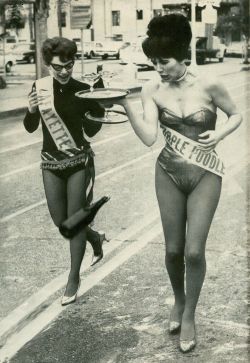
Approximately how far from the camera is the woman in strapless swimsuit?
11.0 feet

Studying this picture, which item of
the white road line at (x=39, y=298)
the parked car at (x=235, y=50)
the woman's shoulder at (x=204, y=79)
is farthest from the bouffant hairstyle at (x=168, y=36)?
the parked car at (x=235, y=50)

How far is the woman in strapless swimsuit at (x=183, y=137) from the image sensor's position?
11.0 feet

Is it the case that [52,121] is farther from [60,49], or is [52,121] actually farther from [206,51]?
[206,51]

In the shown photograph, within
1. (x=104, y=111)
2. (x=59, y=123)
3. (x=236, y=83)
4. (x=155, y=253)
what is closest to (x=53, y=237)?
(x=155, y=253)

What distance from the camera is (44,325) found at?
4203mm

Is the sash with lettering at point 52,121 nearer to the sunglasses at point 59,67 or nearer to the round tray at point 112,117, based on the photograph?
the sunglasses at point 59,67

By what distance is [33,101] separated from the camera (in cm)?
353

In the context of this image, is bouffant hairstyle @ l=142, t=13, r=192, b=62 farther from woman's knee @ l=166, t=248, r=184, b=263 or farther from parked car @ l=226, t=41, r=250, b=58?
parked car @ l=226, t=41, r=250, b=58

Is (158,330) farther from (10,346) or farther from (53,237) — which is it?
(53,237)

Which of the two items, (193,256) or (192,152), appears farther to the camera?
(193,256)

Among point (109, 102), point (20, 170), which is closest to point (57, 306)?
point (109, 102)

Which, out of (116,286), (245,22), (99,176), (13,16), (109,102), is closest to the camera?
(109,102)

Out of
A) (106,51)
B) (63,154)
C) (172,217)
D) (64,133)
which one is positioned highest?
(64,133)

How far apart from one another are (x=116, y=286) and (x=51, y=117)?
167 centimetres
